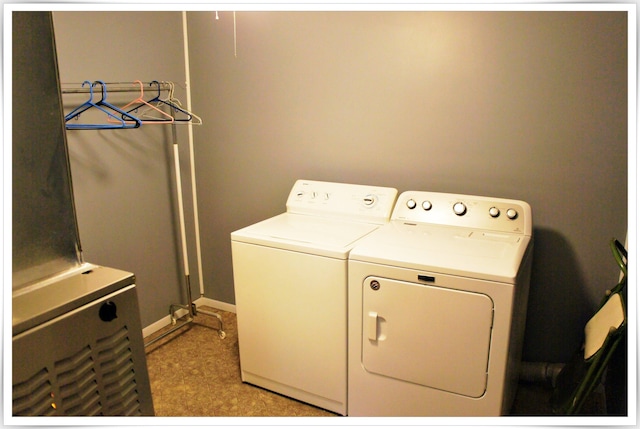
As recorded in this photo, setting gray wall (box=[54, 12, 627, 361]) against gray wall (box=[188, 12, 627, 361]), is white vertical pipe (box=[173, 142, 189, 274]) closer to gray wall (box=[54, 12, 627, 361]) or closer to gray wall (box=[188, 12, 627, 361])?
gray wall (box=[54, 12, 627, 361])

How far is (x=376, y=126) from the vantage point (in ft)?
7.55

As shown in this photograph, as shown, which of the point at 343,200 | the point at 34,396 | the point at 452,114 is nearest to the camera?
the point at 34,396

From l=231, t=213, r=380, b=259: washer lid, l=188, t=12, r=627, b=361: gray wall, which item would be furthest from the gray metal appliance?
l=188, t=12, r=627, b=361: gray wall

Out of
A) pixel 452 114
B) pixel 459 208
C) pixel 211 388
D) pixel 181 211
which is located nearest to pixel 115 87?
pixel 181 211

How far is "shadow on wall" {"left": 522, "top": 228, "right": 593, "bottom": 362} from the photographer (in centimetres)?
202

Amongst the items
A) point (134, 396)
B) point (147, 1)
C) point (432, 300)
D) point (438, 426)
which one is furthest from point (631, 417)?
point (147, 1)

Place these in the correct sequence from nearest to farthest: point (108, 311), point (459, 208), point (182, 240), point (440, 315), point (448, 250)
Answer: point (108, 311), point (440, 315), point (448, 250), point (459, 208), point (182, 240)

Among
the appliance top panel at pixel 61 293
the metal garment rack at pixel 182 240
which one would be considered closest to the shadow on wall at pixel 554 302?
the metal garment rack at pixel 182 240

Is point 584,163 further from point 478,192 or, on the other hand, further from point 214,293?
point 214,293

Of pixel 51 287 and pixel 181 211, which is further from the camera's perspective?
pixel 181 211

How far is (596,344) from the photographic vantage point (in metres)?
1.67

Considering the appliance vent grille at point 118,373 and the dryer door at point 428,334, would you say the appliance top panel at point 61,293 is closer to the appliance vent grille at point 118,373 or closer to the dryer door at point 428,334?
the appliance vent grille at point 118,373

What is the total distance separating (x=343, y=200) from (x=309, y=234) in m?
0.35

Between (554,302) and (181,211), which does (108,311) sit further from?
(554,302)
